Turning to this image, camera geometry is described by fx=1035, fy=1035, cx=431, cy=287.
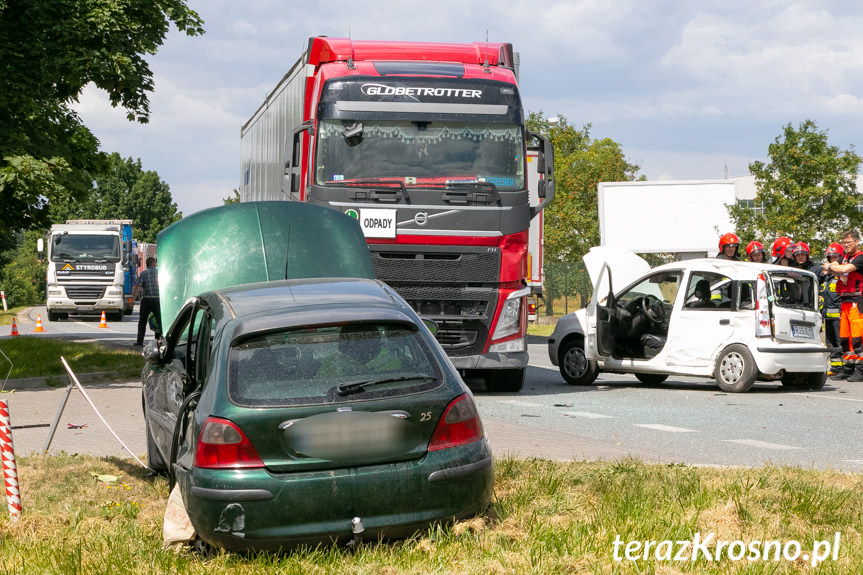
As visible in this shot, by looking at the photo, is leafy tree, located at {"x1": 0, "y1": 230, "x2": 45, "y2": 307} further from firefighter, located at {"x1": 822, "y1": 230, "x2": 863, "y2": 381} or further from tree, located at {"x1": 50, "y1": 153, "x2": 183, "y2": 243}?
firefighter, located at {"x1": 822, "y1": 230, "x2": 863, "y2": 381}

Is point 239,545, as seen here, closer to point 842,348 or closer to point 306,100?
point 306,100

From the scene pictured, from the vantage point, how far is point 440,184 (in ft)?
41.2

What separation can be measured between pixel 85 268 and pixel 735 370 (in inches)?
1114

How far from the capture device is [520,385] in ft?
45.8

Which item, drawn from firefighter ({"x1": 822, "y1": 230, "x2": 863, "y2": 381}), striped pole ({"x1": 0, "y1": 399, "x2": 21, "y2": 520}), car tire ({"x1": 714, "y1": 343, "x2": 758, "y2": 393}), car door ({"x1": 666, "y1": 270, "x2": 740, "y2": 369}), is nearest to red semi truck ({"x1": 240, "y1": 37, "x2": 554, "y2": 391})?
car door ({"x1": 666, "y1": 270, "x2": 740, "y2": 369})

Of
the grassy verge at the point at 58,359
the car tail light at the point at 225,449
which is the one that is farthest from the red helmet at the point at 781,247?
the car tail light at the point at 225,449

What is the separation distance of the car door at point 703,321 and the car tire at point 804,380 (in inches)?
48.3

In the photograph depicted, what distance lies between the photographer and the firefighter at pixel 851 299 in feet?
49.6

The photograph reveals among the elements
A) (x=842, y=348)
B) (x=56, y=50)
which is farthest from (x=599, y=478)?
(x=56, y=50)

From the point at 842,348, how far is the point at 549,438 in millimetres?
7981

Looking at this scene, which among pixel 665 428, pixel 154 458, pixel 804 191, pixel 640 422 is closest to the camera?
pixel 154 458

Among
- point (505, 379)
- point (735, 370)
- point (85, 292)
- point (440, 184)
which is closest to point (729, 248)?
point (735, 370)

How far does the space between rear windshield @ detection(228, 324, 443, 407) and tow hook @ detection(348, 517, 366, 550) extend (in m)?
0.57

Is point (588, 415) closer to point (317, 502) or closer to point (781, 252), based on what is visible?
point (781, 252)
